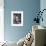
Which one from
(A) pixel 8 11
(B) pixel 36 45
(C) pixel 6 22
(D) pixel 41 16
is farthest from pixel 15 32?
(B) pixel 36 45

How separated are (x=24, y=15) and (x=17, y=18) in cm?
29

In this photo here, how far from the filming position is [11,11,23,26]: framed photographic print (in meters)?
5.22

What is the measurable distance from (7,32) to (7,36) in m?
0.15

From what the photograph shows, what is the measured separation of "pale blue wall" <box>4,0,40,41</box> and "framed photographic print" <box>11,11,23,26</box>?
0.12m

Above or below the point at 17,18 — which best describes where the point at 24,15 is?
above

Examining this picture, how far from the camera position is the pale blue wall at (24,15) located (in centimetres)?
518

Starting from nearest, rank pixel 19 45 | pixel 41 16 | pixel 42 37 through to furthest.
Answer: pixel 42 37 → pixel 19 45 → pixel 41 16

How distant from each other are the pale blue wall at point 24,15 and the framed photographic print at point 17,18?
12 cm

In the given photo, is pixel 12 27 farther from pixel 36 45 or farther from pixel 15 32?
pixel 36 45

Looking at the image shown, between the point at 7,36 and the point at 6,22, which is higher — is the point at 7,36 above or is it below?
below

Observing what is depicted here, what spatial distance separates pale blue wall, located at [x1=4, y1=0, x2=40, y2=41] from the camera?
5180 millimetres

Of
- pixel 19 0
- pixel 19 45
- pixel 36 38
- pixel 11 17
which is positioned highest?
pixel 19 0

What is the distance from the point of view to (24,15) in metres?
5.23

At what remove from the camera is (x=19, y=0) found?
520cm
